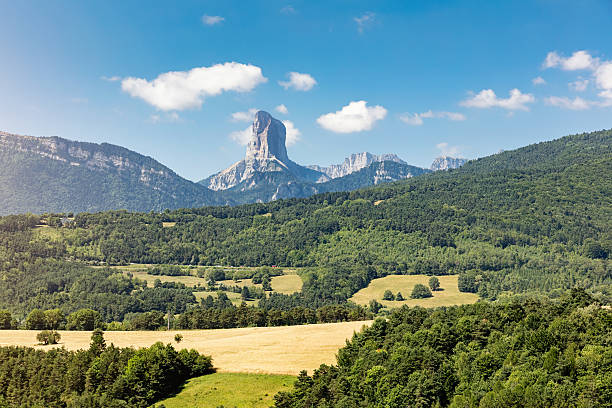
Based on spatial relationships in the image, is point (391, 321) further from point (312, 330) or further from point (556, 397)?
point (556, 397)

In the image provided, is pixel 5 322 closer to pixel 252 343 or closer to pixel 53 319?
pixel 53 319

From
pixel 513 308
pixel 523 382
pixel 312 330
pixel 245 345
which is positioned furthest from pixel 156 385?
pixel 513 308

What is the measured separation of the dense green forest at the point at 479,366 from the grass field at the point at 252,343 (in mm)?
14429

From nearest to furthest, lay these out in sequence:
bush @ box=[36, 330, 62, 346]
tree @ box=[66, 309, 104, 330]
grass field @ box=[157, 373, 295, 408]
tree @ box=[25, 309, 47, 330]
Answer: grass field @ box=[157, 373, 295, 408], bush @ box=[36, 330, 62, 346], tree @ box=[25, 309, 47, 330], tree @ box=[66, 309, 104, 330]

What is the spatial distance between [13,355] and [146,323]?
169 feet

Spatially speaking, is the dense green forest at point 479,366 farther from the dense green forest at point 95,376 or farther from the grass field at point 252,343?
the dense green forest at point 95,376

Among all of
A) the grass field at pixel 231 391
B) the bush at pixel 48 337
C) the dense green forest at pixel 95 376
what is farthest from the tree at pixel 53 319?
the grass field at pixel 231 391

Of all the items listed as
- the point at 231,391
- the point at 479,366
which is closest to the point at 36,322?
the point at 231,391

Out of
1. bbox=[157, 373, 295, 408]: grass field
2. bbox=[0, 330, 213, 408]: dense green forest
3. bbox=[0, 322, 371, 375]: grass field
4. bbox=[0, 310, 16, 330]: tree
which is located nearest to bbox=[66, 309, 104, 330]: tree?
bbox=[0, 322, 371, 375]: grass field

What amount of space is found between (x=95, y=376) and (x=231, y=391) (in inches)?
1047

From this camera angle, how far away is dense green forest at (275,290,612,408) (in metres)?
55.2

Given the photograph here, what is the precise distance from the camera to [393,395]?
63.7 meters

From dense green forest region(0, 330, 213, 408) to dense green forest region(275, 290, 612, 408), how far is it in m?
28.3

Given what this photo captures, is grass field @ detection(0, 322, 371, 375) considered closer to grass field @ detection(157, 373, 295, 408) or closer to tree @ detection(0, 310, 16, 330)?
grass field @ detection(157, 373, 295, 408)
